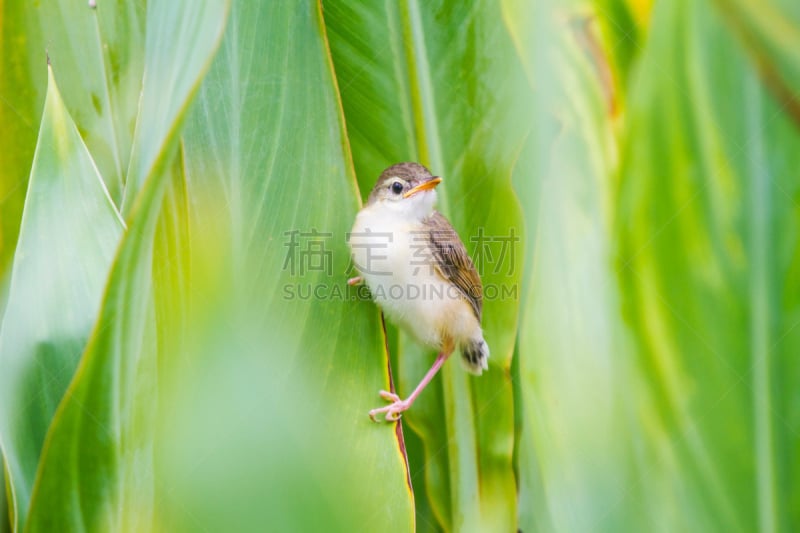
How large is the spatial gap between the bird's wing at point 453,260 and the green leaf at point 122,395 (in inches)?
28.4

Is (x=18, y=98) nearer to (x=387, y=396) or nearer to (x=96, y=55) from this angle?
(x=96, y=55)

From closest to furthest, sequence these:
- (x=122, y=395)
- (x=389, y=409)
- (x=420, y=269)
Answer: (x=122, y=395)
(x=389, y=409)
(x=420, y=269)

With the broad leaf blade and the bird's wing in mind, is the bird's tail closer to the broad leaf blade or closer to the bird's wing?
the bird's wing

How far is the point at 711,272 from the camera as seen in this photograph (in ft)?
3.82

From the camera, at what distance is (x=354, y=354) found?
1053 millimetres

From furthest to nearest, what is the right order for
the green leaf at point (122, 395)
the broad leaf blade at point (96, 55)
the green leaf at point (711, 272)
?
the broad leaf blade at point (96, 55) < the green leaf at point (711, 272) < the green leaf at point (122, 395)

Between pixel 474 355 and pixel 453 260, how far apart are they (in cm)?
23

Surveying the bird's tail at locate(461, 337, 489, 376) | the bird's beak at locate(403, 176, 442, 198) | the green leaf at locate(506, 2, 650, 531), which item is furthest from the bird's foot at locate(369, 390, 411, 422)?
the bird's beak at locate(403, 176, 442, 198)

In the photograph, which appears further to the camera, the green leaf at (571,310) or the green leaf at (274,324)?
the green leaf at (571,310)

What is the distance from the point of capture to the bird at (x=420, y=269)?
140 centimetres

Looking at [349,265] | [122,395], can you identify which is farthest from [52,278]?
[349,265]

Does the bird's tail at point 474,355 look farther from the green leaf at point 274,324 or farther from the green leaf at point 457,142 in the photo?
the green leaf at point 274,324

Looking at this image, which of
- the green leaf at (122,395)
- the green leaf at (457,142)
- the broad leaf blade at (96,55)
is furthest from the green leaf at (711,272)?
the broad leaf blade at (96,55)

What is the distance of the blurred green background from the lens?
894 millimetres
